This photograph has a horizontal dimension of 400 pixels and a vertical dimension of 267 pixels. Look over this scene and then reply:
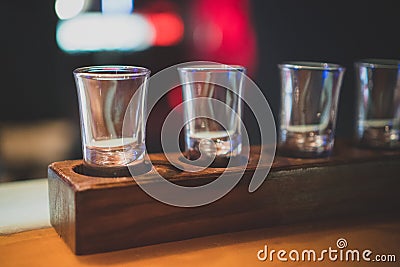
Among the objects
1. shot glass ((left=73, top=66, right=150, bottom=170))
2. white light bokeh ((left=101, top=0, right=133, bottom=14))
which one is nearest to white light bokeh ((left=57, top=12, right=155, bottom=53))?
white light bokeh ((left=101, top=0, right=133, bottom=14))

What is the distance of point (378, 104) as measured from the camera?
1.02 metres

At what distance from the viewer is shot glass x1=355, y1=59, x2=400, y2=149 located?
1000 mm

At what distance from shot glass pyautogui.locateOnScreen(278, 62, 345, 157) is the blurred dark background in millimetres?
834

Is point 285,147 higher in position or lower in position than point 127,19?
lower

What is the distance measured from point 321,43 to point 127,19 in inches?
39.8

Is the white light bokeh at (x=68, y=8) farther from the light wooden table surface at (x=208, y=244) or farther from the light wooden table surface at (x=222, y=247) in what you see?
the light wooden table surface at (x=222, y=247)

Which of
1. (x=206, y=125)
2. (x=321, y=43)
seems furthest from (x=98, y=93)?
(x=321, y=43)

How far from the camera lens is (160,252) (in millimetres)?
755

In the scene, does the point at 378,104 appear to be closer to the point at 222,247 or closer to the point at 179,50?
the point at 222,247

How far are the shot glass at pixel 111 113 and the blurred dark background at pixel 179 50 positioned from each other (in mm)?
1114

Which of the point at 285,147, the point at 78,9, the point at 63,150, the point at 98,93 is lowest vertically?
the point at 63,150

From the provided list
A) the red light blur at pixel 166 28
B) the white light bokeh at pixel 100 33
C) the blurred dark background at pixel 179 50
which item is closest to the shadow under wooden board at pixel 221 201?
the blurred dark background at pixel 179 50

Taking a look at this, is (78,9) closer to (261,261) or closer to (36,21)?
(36,21)

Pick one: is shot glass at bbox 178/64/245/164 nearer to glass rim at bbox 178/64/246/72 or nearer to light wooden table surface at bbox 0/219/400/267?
glass rim at bbox 178/64/246/72
